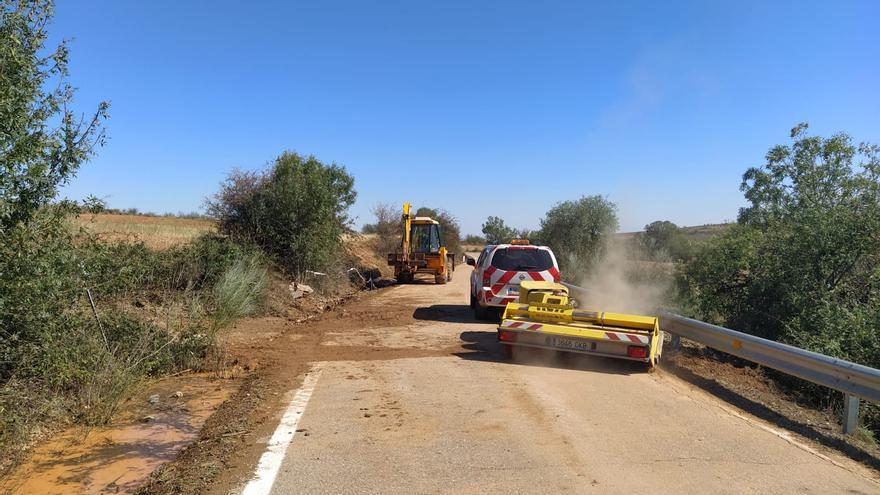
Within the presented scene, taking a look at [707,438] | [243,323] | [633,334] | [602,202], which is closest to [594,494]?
[707,438]

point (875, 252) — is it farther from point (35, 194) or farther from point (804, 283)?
point (35, 194)

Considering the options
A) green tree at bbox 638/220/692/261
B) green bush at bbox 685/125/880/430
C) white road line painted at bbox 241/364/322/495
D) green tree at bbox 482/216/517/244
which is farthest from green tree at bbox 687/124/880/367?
green tree at bbox 482/216/517/244

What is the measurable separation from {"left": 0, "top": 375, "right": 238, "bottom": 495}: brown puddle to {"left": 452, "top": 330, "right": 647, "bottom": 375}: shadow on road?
419 cm

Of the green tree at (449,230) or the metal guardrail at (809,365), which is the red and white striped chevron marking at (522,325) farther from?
the green tree at (449,230)

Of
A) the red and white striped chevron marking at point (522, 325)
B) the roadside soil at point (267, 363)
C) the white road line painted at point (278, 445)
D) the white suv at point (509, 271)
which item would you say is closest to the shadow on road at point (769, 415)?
the red and white striped chevron marking at point (522, 325)

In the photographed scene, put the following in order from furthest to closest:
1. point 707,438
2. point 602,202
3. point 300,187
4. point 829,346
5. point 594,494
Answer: point 602,202 → point 300,187 → point 829,346 → point 707,438 → point 594,494

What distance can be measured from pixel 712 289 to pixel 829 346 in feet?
15.1

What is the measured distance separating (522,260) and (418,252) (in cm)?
1219

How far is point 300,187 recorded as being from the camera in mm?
18875

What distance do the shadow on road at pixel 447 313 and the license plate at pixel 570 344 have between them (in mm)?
4883

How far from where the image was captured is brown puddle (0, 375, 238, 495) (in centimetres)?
456

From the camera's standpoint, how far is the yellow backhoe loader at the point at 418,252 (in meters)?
24.5

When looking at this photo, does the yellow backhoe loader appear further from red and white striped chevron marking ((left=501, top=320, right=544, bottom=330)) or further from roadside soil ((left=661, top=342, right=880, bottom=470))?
red and white striped chevron marking ((left=501, top=320, right=544, bottom=330))

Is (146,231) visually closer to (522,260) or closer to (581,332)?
(522,260)
